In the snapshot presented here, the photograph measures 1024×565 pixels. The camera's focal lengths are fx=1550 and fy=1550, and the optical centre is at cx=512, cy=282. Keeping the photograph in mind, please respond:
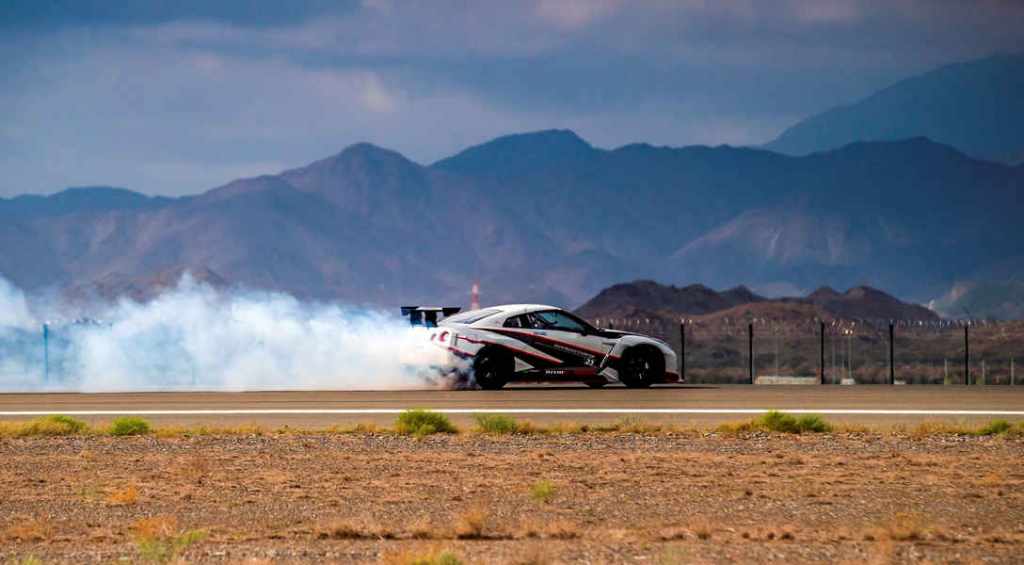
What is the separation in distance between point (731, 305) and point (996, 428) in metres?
123

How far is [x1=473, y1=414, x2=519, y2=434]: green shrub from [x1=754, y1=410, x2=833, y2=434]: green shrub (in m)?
3.61

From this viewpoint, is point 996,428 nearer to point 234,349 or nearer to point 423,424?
point 423,424

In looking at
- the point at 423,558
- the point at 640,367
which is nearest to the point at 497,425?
the point at 640,367

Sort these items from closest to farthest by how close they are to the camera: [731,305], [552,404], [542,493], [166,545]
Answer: [166,545] < [542,493] < [552,404] < [731,305]

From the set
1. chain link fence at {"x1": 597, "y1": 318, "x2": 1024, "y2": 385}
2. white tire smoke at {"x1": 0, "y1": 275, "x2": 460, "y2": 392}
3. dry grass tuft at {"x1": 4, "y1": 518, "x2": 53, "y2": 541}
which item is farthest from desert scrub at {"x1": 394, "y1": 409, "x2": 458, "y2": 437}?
chain link fence at {"x1": 597, "y1": 318, "x2": 1024, "y2": 385}

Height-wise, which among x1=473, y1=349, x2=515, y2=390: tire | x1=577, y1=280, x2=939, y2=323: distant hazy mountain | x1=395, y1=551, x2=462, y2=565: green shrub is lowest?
x1=395, y1=551, x2=462, y2=565: green shrub

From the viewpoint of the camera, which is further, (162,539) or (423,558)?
(162,539)

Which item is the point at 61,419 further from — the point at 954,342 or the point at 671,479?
the point at 954,342

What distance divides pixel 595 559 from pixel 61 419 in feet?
47.4

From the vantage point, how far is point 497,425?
2250 centimetres

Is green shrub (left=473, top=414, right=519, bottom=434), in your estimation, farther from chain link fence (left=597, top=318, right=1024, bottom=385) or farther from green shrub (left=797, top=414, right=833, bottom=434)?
chain link fence (left=597, top=318, right=1024, bottom=385)

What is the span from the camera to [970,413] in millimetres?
25906

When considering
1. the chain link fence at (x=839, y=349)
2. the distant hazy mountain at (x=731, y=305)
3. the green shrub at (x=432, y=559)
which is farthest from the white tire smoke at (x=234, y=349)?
the distant hazy mountain at (x=731, y=305)

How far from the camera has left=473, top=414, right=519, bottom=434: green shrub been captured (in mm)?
22438
